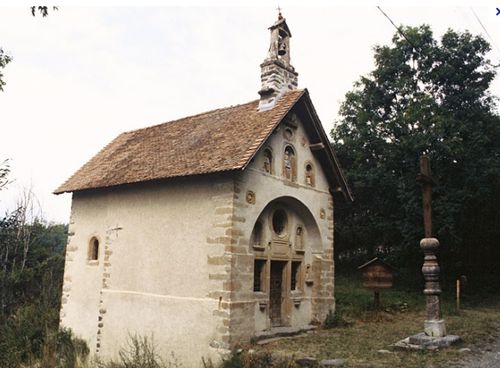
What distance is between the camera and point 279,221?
538 inches

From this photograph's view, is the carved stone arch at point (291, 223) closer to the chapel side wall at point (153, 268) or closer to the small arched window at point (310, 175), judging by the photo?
the small arched window at point (310, 175)

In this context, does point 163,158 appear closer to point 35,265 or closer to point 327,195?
point 327,195

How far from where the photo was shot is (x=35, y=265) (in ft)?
70.4

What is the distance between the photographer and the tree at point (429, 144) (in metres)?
18.9

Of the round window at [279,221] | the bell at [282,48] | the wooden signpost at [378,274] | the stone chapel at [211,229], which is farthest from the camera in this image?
the wooden signpost at [378,274]

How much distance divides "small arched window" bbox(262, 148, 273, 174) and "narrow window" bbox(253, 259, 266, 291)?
8.37ft

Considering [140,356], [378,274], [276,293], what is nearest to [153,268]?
[140,356]

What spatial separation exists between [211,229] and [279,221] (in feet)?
9.57

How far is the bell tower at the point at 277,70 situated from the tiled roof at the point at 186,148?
329mm

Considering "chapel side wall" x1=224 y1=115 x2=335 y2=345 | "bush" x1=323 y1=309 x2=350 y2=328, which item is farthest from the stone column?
"bush" x1=323 y1=309 x2=350 y2=328

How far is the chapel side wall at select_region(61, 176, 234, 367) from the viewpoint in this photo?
1127cm

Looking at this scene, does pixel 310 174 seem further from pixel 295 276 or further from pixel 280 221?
pixel 295 276

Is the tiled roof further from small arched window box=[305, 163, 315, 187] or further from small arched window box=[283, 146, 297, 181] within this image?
small arched window box=[305, 163, 315, 187]

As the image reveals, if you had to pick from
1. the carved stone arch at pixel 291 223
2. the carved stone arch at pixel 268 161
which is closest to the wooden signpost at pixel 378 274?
the carved stone arch at pixel 291 223
